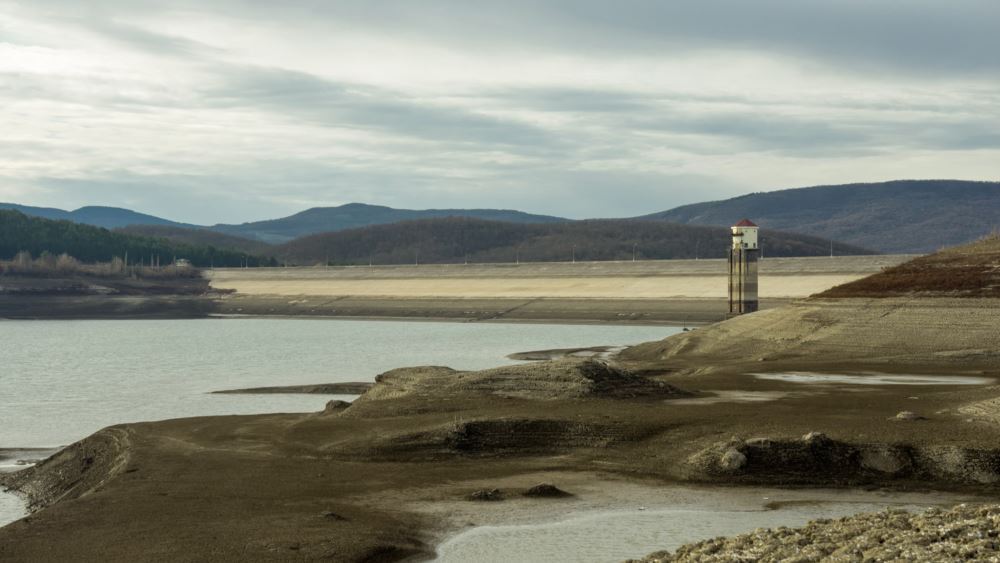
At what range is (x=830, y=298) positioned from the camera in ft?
224

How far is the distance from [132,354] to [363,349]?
52.5ft

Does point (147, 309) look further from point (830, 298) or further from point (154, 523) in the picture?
point (154, 523)

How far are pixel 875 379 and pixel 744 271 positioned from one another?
4367 centimetres

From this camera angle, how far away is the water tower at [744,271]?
9050 cm

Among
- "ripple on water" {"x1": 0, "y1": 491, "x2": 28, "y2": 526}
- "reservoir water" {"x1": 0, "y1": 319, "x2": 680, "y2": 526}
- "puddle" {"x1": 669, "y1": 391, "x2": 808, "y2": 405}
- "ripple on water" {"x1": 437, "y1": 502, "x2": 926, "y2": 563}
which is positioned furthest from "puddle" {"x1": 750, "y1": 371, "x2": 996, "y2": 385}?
"ripple on water" {"x1": 0, "y1": 491, "x2": 28, "y2": 526}

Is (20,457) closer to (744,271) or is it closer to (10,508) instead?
(10,508)

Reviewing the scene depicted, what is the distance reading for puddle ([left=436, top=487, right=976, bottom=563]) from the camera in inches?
887

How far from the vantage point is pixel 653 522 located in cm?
2452

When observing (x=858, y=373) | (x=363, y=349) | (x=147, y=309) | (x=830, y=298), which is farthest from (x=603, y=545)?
(x=147, y=309)

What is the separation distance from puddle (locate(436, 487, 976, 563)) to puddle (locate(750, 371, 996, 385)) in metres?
20.0

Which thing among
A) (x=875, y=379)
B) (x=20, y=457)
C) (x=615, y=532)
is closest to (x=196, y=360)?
(x=20, y=457)

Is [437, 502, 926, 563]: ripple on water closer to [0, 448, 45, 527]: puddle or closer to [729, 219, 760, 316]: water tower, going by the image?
[0, 448, 45, 527]: puddle

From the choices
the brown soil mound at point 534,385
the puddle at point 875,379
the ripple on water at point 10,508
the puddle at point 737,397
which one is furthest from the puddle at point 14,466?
the puddle at point 875,379

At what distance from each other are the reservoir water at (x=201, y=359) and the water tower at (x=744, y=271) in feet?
25.8
